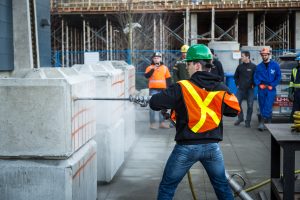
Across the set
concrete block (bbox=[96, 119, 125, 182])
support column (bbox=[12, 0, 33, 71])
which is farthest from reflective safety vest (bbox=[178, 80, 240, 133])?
support column (bbox=[12, 0, 33, 71])

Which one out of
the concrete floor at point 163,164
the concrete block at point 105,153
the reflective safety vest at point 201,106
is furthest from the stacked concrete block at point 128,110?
the reflective safety vest at point 201,106

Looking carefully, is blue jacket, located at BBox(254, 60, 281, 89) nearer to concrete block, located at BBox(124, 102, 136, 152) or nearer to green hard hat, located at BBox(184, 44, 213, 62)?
concrete block, located at BBox(124, 102, 136, 152)

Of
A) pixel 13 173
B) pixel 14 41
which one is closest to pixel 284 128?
pixel 13 173

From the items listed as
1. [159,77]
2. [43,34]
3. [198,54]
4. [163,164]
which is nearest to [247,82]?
[159,77]

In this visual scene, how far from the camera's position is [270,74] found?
37.2 ft

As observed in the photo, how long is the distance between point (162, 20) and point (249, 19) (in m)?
5.32

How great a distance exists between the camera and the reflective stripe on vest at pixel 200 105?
4449 mm

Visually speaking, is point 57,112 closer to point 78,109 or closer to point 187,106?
point 78,109

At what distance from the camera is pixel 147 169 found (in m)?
7.75

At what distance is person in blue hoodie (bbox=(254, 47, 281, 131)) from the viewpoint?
1130 cm

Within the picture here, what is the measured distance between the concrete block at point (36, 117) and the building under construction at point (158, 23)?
22.1 meters

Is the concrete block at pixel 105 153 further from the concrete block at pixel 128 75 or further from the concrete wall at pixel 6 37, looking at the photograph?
the concrete wall at pixel 6 37

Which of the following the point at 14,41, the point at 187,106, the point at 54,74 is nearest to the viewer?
the point at 187,106

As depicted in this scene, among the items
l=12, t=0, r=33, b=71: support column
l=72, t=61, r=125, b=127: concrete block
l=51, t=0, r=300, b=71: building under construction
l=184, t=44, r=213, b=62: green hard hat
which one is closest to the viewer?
l=184, t=44, r=213, b=62: green hard hat
